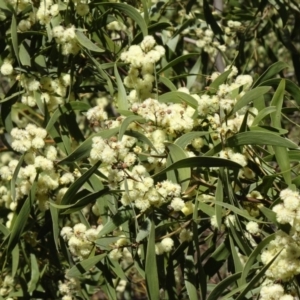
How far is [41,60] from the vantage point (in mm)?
1669

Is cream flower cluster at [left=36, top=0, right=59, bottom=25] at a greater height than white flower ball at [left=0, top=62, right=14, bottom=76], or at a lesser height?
greater

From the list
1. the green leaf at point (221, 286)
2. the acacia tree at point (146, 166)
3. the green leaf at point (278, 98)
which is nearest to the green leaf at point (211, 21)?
the acacia tree at point (146, 166)

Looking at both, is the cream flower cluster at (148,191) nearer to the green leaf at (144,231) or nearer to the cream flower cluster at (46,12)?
the green leaf at (144,231)

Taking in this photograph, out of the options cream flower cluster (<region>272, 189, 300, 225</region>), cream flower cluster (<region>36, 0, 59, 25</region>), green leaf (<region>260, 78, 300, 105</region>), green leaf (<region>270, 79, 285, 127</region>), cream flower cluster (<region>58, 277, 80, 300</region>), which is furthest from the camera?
cream flower cluster (<region>58, 277, 80, 300</region>)

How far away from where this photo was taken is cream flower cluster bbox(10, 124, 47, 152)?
1401mm

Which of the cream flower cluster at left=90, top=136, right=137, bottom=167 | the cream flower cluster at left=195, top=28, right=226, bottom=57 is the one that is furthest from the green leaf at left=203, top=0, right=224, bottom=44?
the cream flower cluster at left=90, top=136, right=137, bottom=167

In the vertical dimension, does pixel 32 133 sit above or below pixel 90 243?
above

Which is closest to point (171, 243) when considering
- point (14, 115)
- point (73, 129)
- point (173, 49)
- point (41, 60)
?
point (73, 129)

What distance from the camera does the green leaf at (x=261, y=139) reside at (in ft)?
3.95

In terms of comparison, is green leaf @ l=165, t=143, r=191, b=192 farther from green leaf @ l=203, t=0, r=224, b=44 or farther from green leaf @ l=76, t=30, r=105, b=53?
green leaf @ l=203, t=0, r=224, b=44

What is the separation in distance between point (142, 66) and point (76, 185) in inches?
11.5

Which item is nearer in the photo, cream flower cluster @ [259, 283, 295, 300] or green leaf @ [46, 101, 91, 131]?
cream flower cluster @ [259, 283, 295, 300]

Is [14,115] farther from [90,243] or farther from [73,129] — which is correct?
[90,243]

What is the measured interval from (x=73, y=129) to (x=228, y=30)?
2.42 ft
